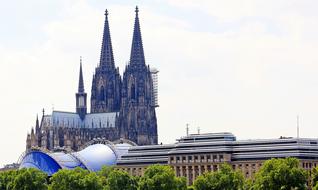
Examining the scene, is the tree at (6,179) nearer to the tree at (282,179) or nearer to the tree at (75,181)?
the tree at (75,181)

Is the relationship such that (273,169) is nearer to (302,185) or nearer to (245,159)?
(302,185)

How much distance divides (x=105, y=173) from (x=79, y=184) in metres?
22.3

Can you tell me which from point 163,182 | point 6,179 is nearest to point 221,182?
point 163,182

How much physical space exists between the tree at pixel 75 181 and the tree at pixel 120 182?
68.3 inches

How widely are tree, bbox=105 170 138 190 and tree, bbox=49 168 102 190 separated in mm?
1734

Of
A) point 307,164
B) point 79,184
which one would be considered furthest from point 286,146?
point 79,184

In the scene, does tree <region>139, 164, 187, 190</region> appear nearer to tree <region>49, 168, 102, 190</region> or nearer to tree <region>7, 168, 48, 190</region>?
tree <region>49, 168, 102, 190</region>

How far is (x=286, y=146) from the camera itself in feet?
638

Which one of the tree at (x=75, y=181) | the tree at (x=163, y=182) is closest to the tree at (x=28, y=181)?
the tree at (x=75, y=181)

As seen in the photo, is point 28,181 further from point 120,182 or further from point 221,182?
point 221,182

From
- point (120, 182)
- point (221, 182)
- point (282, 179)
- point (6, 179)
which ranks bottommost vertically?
point (120, 182)

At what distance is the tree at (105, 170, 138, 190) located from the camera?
167 m

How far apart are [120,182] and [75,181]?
6.75m

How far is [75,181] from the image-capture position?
548ft
